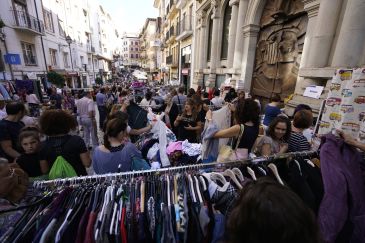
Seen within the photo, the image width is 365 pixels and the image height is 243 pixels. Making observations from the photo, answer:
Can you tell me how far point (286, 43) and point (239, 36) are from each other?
101 inches

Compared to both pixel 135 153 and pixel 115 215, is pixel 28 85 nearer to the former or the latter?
pixel 135 153

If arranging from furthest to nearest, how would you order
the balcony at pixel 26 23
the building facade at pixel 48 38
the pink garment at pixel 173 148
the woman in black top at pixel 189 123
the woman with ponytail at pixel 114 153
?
1. the balcony at pixel 26 23
2. the building facade at pixel 48 38
3. the woman in black top at pixel 189 123
4. the pink garment at pixel 173 148
5. the woman with ponytail at pixel 114 153

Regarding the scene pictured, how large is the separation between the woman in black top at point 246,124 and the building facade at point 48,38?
1309 centimetres

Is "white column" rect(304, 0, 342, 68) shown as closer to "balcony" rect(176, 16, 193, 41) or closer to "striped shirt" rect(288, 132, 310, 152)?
"striped shirt" rect(288, 132, 310, 152)

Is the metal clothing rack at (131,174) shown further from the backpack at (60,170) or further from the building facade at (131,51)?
the building facade at (131,51)

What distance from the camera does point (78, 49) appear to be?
74.3ft

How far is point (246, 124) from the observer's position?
211 centimetres

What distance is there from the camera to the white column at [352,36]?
3.66 metres

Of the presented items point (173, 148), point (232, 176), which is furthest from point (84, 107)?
point (232, 176)

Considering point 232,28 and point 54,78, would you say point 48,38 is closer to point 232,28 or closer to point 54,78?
point 54,78

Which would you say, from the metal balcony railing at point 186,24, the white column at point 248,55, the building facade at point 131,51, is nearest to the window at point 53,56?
the metal balcony railing at point 186,24

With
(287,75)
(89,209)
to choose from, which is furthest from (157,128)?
(287,75)

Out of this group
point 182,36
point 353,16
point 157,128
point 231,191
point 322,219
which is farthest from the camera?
point 182,36

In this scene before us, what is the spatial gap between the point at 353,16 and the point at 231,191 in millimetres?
4742
